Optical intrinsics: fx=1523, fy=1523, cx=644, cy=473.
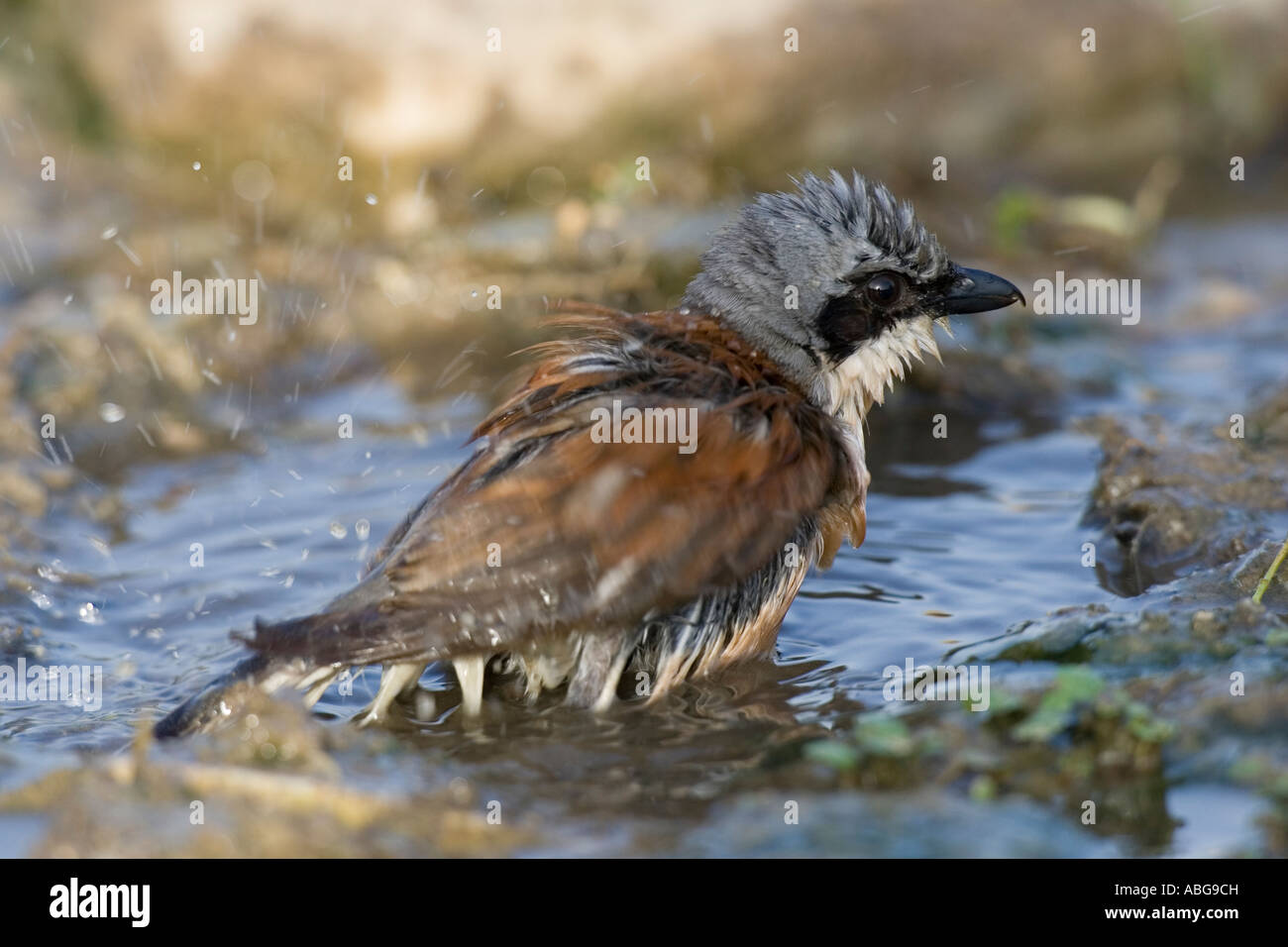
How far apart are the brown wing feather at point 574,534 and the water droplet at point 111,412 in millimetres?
3386

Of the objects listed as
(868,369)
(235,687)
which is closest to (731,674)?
(868,369)

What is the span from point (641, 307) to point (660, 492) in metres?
3.60

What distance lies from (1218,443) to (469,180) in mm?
5092

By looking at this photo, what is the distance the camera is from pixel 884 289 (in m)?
5.43

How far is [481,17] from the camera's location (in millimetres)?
9867

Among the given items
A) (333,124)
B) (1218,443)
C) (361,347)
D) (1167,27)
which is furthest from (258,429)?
(1167,27)

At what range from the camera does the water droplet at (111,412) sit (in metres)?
7.60

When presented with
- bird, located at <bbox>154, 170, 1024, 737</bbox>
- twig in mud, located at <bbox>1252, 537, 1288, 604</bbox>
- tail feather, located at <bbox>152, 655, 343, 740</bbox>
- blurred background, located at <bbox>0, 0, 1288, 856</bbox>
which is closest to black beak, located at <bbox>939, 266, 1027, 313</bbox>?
bird, located at <bbox>154, 170, 1024, 737</bbox>

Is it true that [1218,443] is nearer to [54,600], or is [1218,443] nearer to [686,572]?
[686,572]

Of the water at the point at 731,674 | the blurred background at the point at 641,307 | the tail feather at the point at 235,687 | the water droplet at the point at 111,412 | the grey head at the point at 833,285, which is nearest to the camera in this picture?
the water at the point at 731,674

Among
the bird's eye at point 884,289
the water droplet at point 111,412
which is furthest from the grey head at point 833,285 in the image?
the water droplet at point 111,412

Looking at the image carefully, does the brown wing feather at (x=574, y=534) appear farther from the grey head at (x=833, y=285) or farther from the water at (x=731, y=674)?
the grey head at (x=833, y=285)

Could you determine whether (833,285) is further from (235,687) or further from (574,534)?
(235,687)

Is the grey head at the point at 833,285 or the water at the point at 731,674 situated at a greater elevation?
the grey head at the point at 833,285
